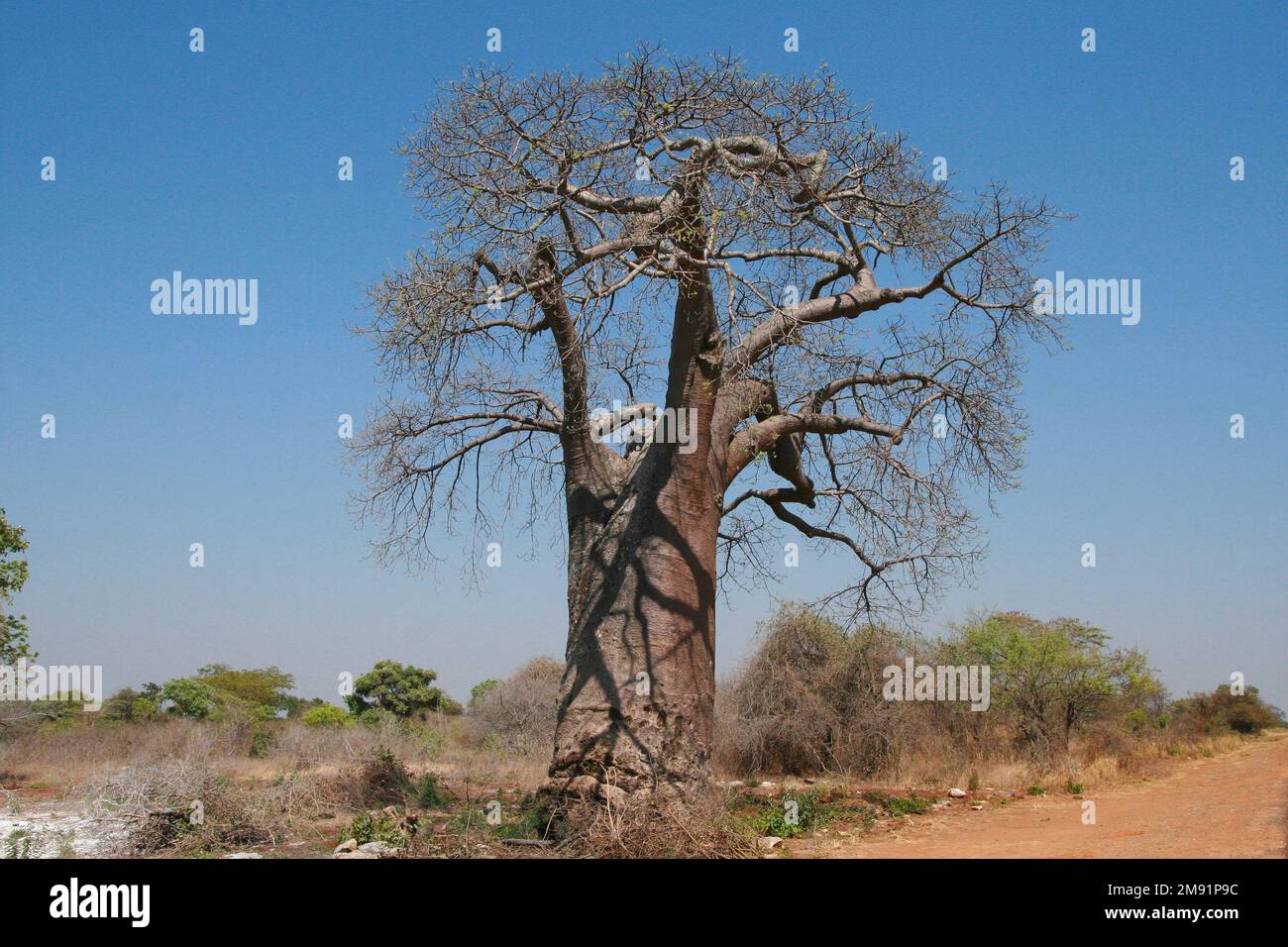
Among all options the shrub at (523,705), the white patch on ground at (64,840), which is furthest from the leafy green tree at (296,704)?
the white patch on ground at (64,840)

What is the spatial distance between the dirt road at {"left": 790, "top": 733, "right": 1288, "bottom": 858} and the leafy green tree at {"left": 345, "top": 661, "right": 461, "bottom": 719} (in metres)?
14.9

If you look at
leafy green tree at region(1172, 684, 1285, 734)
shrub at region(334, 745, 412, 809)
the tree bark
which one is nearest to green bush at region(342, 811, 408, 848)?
the tree bark

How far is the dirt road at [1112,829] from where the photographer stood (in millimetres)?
6076

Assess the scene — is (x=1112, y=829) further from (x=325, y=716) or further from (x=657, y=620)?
(x=325, y=716)

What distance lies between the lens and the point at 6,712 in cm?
1345

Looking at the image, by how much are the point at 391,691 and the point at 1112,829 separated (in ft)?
56.2

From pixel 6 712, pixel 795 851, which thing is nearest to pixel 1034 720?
pixel 795 851

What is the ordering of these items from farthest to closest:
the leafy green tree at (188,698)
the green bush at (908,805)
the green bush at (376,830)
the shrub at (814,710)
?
the leafy green tree at (188,698), the shrub at (814,710), the green bush at (908,805), the green bush at (376,830)

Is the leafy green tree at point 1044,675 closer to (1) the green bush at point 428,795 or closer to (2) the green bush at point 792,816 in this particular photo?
(2) the green bush at point 792,816

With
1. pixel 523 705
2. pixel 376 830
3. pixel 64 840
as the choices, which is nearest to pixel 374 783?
pixel 376 830

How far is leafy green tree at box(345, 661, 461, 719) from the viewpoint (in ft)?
71.0

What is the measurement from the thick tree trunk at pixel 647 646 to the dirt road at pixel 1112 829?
1143mm
